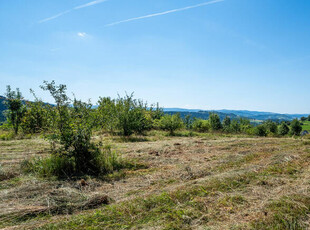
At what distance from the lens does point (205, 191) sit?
3.42m

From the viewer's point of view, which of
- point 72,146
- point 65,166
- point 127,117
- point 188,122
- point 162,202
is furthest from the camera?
point 188,122

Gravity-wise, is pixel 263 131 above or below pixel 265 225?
below

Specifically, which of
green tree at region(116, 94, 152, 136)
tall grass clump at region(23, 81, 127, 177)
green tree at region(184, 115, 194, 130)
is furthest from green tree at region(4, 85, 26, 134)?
green tree at region(184, 115, 194, 130)

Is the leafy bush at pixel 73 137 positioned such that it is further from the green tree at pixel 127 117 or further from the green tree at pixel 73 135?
the green tree at pixel 127 117

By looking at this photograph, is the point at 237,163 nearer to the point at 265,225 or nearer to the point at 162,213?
the point at 265,225

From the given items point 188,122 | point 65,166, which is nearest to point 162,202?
point 65,166

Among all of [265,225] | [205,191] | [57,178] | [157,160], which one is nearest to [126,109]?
[157,160]

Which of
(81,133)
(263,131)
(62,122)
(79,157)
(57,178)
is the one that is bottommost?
(263,131)

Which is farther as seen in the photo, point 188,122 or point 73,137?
point 188,122

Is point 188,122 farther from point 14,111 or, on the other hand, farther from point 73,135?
point 73,135

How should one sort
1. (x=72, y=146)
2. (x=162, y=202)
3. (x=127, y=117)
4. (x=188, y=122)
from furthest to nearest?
(x=188, y=122) → (x=127, y=117) → (x=72, y=146) → (x=162, y=202)

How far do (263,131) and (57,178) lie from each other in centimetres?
3192

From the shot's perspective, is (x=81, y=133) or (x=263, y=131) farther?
(x=263, y=131)

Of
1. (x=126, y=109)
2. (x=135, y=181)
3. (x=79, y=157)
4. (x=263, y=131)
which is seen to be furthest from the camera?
(x=263, y=131)
